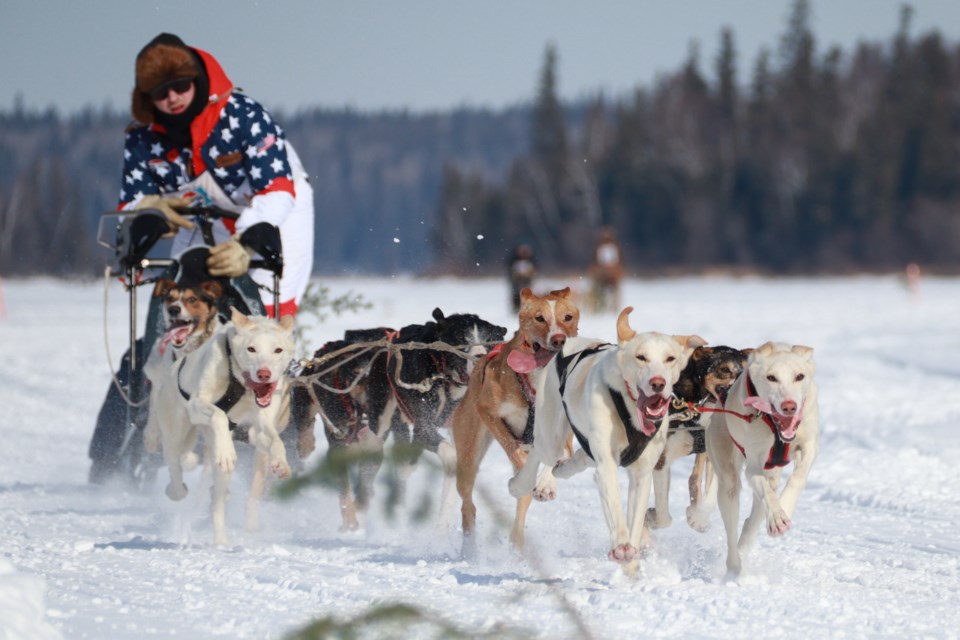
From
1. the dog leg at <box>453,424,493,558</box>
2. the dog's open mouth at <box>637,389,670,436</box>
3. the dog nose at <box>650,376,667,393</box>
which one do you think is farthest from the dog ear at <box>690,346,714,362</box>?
the dog leg at <box>453,424,493,558</box>

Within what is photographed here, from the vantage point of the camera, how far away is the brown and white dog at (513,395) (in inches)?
163

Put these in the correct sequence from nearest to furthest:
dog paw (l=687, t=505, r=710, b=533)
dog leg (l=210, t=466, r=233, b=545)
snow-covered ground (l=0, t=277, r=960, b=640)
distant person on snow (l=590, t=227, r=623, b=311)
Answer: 1. snow-covered ground (l=0, t=277, r=960, b=640)
2. dog paw (l=687, t=505, r=710, b=533)
3. dog leg (l=210, t=466, r=233, b=545)
4. distant person on snow (l=590, t=227, r=623, b=311)

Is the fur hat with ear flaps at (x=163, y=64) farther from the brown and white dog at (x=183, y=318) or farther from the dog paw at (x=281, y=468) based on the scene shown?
the dog paw at (x=281, y=468)

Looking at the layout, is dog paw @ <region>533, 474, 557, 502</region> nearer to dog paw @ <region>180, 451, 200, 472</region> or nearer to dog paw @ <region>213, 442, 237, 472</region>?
dog paw @ <region>213, 442, 237, 472</region>

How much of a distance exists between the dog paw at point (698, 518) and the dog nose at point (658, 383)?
3.28 feet

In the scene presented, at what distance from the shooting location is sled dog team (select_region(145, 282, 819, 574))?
361cm

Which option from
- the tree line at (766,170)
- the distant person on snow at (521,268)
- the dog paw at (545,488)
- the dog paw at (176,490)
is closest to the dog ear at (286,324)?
the dog paw at (176,490)

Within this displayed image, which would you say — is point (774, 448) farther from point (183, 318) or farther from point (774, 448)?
point (183, 318)

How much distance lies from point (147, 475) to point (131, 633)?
2779 mm

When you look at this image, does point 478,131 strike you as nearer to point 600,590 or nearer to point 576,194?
point 576,194

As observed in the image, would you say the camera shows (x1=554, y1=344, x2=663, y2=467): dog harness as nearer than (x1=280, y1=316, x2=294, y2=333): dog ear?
Yes

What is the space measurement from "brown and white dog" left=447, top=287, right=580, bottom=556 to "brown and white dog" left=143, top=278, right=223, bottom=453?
0.90 metres

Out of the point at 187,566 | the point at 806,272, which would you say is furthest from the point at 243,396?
the point at 806,272

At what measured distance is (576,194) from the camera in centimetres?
6128
